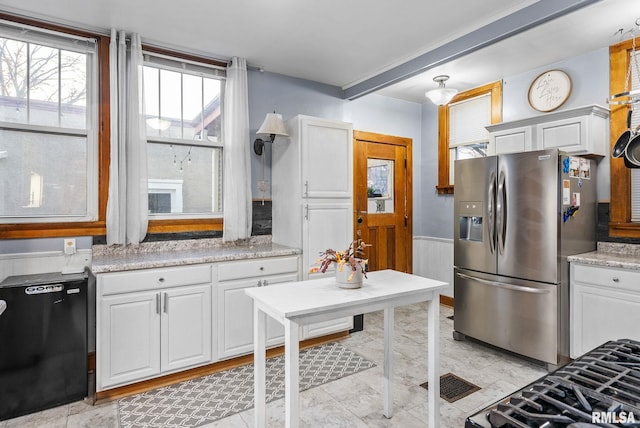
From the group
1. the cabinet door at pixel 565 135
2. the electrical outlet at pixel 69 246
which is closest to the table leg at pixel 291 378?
the electrical outlet at pixel 69 246

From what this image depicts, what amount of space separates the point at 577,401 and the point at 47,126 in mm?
3555

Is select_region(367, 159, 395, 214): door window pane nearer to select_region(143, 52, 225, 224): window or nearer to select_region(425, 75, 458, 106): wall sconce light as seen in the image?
select_region(425, 75, 458, 106): wall sconce light

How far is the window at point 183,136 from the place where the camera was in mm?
3268

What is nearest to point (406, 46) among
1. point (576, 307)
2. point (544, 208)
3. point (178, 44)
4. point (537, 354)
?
point (544, 208)

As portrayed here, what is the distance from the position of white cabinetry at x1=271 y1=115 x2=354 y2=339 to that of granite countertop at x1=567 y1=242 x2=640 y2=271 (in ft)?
6.46

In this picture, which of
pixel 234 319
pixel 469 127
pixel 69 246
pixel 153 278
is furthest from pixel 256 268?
pixel 469 127

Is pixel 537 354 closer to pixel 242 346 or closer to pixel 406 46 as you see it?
pixel 242 346

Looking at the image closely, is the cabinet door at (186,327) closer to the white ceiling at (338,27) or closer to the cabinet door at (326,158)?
the cabinet door at (326,158)

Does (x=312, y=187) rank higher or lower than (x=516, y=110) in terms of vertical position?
lower

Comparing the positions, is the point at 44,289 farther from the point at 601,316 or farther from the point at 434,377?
the point at 601,316

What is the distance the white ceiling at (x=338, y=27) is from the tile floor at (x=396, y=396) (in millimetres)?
2699

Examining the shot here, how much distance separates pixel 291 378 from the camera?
1634 mm

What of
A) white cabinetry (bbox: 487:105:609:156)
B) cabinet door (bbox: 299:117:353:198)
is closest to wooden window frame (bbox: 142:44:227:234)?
cabinet door (bbox: 299:117:353:198)

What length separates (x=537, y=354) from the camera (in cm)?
293
